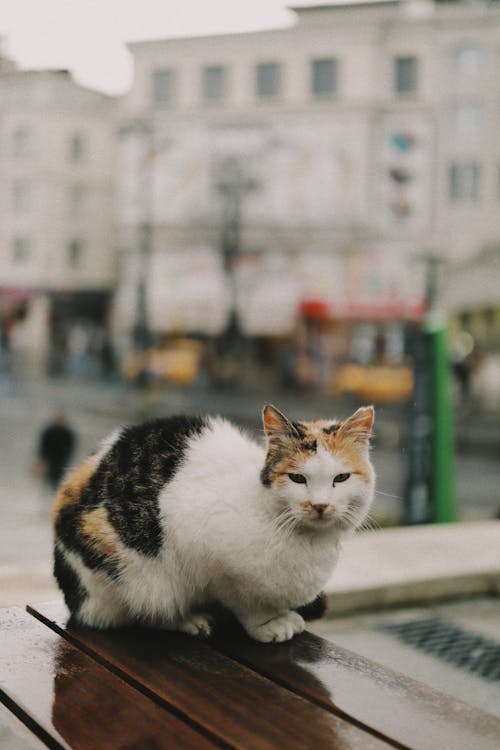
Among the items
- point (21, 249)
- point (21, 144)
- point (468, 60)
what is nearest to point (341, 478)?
point (21, 144)

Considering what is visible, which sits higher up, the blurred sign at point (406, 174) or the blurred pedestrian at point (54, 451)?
the blurred sign at point (406, 174)

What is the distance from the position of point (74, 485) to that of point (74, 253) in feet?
71.4

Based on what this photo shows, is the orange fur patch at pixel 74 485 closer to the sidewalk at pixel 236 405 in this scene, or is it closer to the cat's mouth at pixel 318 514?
the cat's mouth at pixel 318 514

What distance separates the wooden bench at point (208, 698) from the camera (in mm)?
1088

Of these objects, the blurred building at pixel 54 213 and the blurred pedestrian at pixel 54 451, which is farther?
the blurred building at pixel 54 213

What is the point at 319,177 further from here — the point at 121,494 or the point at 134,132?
the point at 121,494

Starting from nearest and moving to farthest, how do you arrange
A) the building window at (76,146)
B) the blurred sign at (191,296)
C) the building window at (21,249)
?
the building window at (21,249) → the building window at (76,146) → the blurred sign at (191,296)

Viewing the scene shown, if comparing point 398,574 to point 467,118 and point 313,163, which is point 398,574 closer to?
point 467,118

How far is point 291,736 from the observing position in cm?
109

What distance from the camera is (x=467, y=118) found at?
22.6 m

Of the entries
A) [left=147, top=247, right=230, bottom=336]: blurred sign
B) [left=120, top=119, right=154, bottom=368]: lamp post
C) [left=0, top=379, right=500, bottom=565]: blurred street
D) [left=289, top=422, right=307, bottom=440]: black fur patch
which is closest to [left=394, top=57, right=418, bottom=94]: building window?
[left=147, top=247, right=230, bottom=336]: blurred sign

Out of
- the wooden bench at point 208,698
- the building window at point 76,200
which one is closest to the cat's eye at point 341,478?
the wooden bench at point 208,698

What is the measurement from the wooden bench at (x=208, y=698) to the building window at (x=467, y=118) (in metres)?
22.6

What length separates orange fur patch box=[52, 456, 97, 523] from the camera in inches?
62.1
